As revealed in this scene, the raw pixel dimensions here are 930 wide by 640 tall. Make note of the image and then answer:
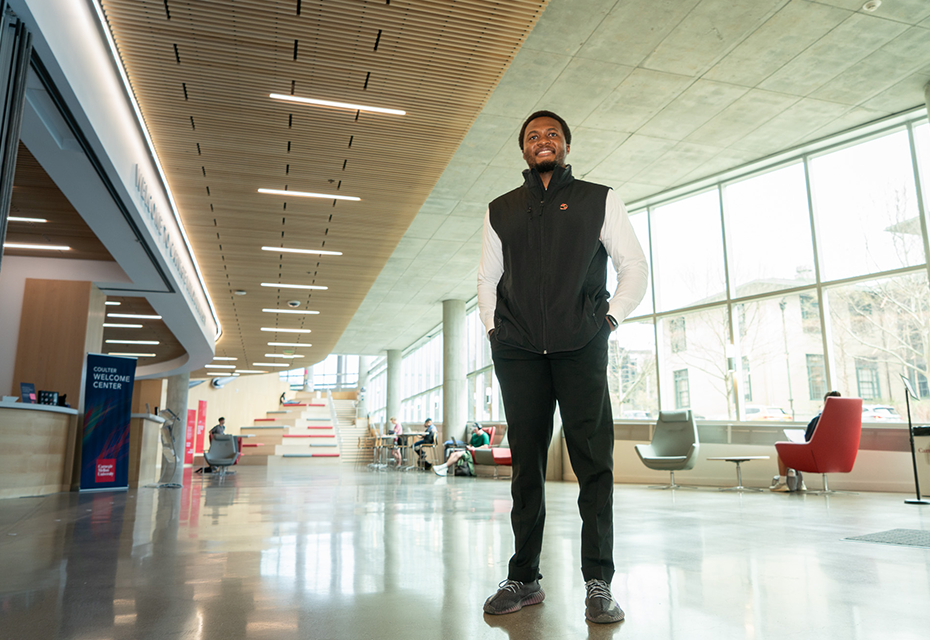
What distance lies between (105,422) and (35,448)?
1.30m

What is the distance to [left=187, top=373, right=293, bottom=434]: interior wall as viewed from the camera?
2992 centimetres

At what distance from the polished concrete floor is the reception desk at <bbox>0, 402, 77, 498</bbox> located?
2926 millimetres

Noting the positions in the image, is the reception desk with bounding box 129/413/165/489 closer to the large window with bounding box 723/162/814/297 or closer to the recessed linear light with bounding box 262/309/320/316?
the recessed linear light with bounding box 262/309/320/316

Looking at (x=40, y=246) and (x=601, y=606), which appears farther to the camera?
(x=40, y=246)

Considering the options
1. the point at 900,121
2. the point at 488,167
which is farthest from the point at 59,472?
the point at 900,121

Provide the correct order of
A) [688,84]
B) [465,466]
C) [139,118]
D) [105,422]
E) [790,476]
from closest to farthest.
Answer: [139,118], [688,84], [790,476], [105,422], [465,466]

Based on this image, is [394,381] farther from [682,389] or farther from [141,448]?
[682,389]

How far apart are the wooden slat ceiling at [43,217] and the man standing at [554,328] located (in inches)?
216

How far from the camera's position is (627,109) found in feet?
24.6

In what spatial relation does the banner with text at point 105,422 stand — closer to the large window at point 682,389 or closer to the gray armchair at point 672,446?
the gray armchair at point 672,446

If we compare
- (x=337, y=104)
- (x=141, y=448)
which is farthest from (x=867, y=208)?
(x=141, y=448)

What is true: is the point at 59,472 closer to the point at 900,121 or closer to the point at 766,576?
the point at 766,576

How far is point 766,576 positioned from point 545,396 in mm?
1154

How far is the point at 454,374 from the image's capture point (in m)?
16.3
